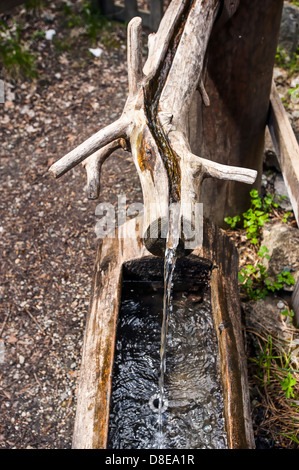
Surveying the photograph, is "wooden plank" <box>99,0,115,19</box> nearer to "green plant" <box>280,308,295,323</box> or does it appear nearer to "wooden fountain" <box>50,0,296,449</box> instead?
"wooden fountain" <box>50,0,296,449</box>

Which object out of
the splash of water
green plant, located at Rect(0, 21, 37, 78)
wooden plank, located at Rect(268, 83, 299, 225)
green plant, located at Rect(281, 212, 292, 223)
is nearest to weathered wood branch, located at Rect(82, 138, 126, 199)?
the splash of water

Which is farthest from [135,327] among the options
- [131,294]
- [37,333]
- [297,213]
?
[297,213]

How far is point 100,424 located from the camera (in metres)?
1.76

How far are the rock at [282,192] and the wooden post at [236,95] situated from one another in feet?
1.32

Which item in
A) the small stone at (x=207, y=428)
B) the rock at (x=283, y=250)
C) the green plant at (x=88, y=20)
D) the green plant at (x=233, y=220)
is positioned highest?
the green plant at (x=88, y=20)

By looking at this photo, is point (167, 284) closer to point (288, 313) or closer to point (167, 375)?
point (167, 375)

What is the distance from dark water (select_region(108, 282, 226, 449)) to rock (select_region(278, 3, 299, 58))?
8.42 feet

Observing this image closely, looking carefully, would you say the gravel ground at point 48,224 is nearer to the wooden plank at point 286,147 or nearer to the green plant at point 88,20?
the green plant at point 88,20

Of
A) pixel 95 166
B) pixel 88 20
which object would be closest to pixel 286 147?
pixel 95 166

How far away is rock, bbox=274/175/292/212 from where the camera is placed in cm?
326

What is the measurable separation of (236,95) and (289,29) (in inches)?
68.1

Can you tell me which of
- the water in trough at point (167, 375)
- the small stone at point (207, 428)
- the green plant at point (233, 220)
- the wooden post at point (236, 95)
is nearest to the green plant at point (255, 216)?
the green plant at point (233, 220)

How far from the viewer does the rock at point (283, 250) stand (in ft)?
9.33

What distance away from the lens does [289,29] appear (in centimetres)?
380
